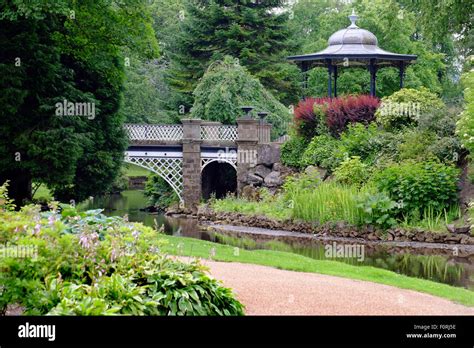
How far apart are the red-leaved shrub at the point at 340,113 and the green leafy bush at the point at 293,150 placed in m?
0.57

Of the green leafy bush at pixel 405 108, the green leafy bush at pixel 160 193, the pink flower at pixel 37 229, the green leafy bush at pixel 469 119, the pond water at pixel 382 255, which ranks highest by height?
the green leafy bush at pixel 405 108

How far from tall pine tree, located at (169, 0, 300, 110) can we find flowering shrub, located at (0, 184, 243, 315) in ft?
86.9

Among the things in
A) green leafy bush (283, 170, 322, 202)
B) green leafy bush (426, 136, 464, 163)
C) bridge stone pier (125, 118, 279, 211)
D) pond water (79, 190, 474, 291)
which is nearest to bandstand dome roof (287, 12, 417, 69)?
bridge stone pier (125, 118, 279, 211)

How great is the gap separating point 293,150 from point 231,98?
526 cm

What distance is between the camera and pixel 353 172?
2228 centimetres

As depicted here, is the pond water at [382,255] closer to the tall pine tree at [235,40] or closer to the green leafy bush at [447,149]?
the green leafy bush at [447,149]

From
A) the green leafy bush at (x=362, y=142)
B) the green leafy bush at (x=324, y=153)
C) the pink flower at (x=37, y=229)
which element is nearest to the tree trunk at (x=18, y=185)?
the green leafy bush at (x=324, y=153)

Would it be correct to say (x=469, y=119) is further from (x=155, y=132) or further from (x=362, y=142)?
(x=155, y=132)

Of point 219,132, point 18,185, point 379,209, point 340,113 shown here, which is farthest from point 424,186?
point 18,185

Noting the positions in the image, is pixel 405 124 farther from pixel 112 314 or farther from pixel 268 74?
pixel 112 314

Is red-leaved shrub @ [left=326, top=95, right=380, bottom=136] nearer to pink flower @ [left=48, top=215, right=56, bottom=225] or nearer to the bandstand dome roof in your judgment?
the bandstand dome roof

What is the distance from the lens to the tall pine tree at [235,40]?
117ft

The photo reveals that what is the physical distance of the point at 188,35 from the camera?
36.5 metres

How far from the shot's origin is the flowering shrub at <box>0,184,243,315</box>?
27.0ft
